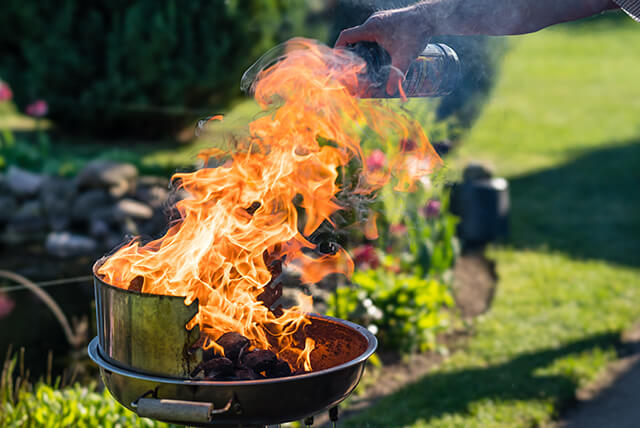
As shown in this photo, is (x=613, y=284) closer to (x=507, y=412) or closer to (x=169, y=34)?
(x=507, y=412)

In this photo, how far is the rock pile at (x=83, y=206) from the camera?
661 cm

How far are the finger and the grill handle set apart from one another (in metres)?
1.24

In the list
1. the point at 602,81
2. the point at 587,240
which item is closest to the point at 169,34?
the point at 587,240

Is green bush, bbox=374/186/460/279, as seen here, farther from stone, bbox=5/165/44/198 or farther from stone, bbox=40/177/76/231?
stone, bbox=5/165/44/198

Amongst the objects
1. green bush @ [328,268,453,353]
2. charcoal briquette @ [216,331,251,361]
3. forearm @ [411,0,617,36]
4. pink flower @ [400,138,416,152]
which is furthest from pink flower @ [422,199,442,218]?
charcoal briquette @ [216,331,251,361]

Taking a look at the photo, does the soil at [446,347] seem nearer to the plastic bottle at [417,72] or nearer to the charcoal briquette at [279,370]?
the charcoal briquette at [279,370]

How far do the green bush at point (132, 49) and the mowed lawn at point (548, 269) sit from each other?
3177mm

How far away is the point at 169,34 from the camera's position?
28.8ft

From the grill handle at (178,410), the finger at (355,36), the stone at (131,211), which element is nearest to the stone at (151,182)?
the stone at (131,211)

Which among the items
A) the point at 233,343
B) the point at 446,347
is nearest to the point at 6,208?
the point at 446,347

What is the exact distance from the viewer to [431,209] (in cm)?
523

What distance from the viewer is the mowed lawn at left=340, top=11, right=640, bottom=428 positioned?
398 centimetres

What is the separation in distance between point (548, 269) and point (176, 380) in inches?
198

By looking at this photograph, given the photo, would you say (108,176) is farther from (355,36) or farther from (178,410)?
(178,410)
